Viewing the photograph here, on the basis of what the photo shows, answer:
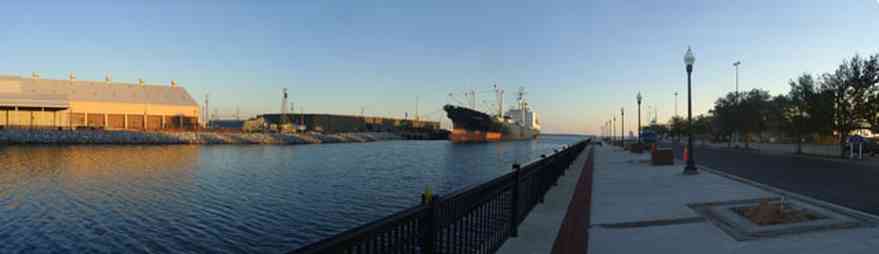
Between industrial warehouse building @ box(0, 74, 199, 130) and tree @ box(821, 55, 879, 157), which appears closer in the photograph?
tree @ box(821, 55, 879, 157)

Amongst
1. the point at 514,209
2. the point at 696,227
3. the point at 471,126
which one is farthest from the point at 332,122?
the point at 696,227

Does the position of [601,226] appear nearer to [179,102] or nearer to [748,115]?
[748,115]

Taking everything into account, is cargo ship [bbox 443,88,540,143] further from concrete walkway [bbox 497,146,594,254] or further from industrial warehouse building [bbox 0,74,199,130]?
concrete walkway [bbox 497,146,594,254]

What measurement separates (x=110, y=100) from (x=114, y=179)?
7883 centimetres

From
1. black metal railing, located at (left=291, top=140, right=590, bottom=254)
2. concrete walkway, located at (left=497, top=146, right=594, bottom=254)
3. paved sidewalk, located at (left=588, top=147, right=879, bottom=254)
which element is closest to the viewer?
black metal railing, located at (left=291, top=140, right=590, bottom=254)

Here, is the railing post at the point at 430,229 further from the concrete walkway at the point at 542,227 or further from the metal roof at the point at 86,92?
the metal roof at the point at 86,92

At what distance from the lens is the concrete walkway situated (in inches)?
255

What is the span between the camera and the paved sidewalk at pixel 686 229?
5914 millimetres

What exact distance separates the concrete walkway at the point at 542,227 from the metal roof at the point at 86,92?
92.8m

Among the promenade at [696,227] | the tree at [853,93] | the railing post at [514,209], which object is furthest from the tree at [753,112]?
the railing post at [514,209]

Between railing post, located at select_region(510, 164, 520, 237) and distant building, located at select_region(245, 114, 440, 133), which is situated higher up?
distant building, located at select_region(245, 114, 440, 133)

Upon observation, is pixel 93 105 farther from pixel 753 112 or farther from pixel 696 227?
pixel 753 112

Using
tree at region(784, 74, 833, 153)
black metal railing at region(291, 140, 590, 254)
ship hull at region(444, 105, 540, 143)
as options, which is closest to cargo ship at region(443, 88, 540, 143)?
ship hull at region(444, 105, 540, 143)

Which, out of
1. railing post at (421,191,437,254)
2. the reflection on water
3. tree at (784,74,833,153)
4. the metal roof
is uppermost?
the metal roof
